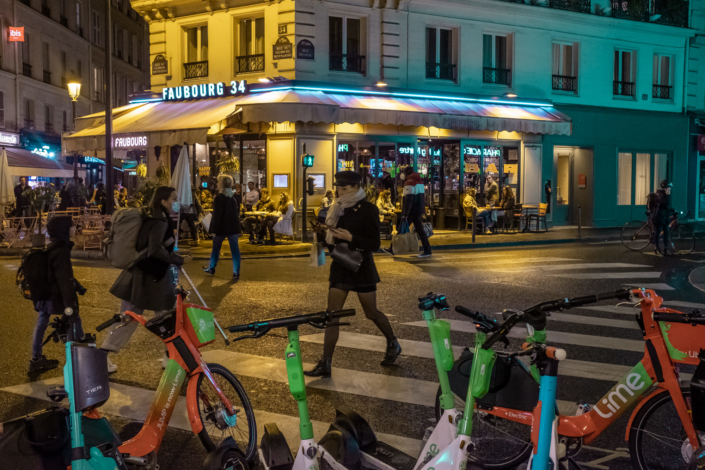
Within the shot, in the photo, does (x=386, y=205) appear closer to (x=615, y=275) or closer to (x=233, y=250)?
(x=615, y=275)

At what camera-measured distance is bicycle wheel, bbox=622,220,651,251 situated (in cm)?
1723

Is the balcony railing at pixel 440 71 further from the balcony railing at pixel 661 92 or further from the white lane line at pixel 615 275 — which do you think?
the white lane line at pixel 615 275

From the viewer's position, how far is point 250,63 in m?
21.4

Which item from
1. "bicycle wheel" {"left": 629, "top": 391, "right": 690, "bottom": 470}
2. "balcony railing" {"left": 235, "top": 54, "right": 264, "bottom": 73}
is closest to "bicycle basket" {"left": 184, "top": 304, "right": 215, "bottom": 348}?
"bicycle wheel" {"left": 629, "top": 391, "right": 690, "bottom": 470}

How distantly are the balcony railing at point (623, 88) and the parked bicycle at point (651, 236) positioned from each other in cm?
998

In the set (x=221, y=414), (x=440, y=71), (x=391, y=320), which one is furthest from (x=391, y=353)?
(x=440, y=71)

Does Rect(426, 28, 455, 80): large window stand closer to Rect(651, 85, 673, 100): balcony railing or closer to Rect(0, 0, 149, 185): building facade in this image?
Rect(651, 85, 673, 100): balcony railing

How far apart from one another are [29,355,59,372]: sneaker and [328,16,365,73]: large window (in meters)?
15.4

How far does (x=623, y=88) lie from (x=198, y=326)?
25159mm

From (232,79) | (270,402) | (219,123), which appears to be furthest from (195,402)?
(232,79)

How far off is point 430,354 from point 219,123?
12.8m

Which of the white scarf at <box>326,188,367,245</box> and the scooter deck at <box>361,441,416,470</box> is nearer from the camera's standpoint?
the scooter deck at <box>361,441,416,470</box>

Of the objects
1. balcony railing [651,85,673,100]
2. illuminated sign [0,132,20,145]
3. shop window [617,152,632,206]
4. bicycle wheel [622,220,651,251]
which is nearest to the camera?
bicycle wheel [622,220,651,251]

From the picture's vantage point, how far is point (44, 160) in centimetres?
3136
